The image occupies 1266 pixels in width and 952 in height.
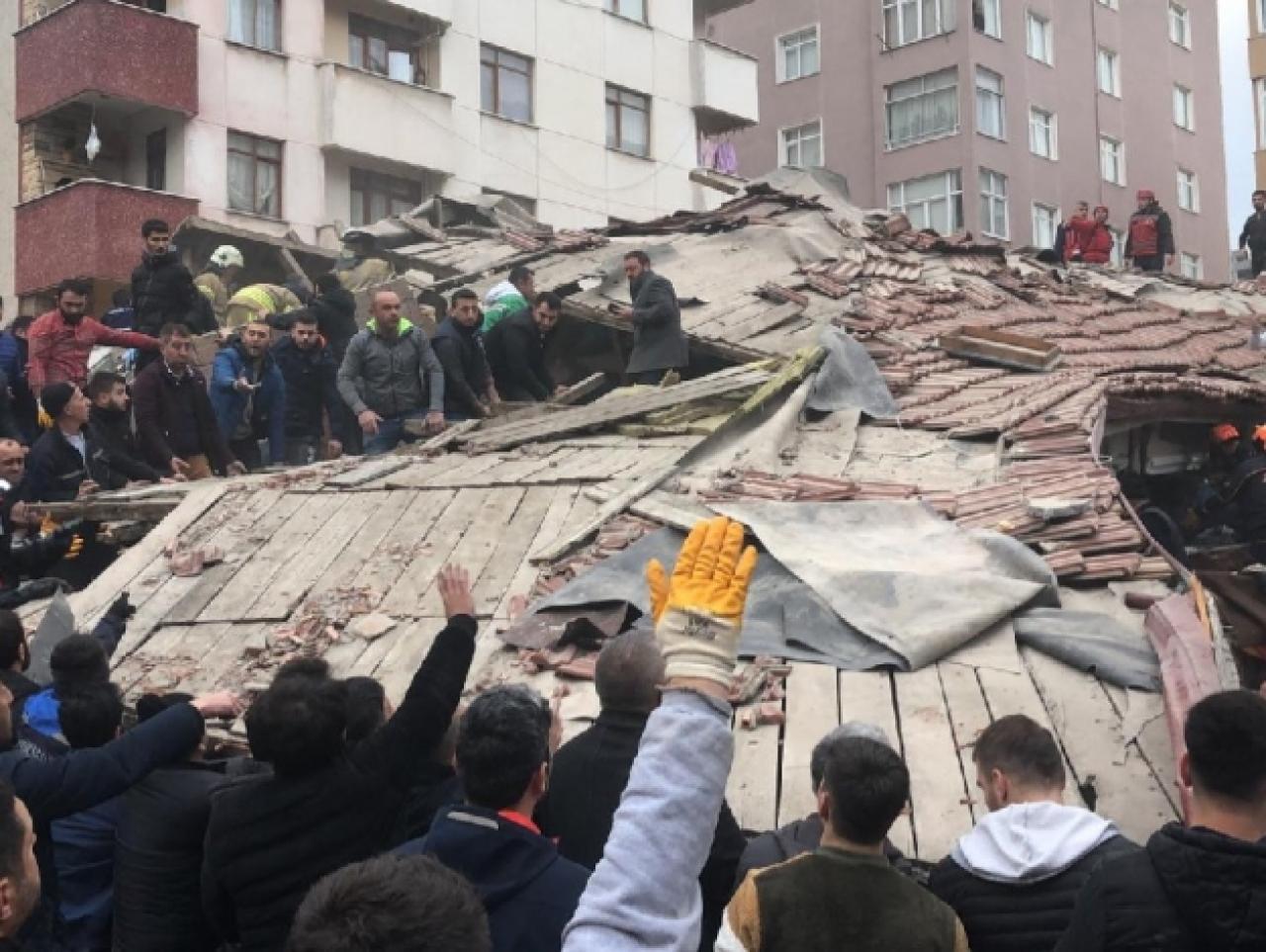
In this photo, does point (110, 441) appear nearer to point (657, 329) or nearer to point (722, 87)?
point (657, 329)

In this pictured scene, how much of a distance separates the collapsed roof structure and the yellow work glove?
7.47ft

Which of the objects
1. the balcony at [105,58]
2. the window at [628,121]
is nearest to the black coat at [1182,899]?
the balcony at [105,58]

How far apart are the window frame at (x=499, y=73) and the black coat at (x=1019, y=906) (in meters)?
26.4

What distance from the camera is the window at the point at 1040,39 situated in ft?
119

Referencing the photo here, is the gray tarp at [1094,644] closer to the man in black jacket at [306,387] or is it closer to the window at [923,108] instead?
the man in black jacket at [306,387]

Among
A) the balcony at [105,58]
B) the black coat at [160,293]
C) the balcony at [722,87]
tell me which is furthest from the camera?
the balcony at [722,87]

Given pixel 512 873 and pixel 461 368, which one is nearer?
pixel 512 873

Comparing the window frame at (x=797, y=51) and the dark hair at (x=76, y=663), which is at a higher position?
the window frame at (x=797, y=51)

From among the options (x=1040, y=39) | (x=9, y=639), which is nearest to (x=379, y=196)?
(x=1040, y=39)

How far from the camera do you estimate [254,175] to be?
2481 cm

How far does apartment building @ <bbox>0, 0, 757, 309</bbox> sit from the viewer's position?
74.4 ft

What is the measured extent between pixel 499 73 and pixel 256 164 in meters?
6.35

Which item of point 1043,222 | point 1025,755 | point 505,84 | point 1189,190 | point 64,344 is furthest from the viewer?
point 1189,190

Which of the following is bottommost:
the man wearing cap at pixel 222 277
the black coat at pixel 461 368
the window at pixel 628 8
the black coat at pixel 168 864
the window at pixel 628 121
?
the black coat at pixel 168 864
